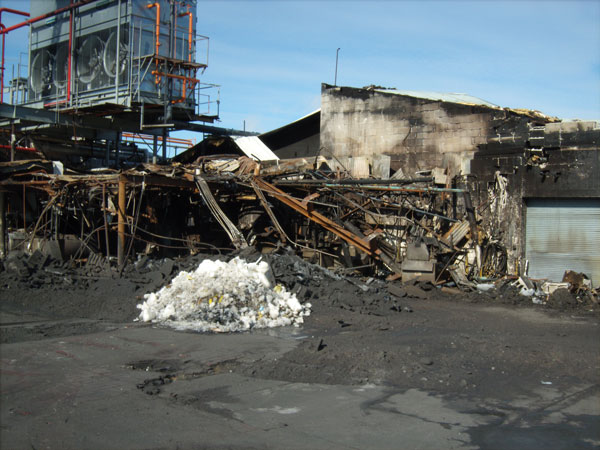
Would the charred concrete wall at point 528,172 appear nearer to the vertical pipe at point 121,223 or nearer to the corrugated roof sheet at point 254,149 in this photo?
the corrugated roof sheet at point 254,149

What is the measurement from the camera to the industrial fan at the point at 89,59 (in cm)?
2070

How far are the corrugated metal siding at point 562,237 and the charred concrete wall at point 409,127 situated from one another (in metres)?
2.17

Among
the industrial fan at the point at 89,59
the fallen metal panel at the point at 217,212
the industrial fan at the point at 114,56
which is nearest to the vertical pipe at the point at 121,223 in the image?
the fallen metal panel at the point at 217,212

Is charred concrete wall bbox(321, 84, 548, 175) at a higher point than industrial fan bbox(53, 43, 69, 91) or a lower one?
lower

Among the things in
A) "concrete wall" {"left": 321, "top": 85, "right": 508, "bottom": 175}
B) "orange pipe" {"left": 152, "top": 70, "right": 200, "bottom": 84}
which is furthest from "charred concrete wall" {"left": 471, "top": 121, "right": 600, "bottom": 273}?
"orange pipe" {"left": 152, "top": 70, "right": 200, "bottom": 84}

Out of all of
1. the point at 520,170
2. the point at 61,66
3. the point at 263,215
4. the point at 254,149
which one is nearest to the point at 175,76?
the point at 254,149

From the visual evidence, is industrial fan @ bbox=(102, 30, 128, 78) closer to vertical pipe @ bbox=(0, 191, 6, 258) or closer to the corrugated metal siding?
vertical pipe @ bbox=(0, 191, 6, 258)

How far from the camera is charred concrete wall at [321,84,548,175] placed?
15750 mm

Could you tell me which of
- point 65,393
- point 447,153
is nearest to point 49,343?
point 65,393

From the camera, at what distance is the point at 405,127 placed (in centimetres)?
1758

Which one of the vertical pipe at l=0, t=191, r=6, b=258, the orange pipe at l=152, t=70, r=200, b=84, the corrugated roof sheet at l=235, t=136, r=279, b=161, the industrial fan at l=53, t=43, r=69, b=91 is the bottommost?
the vertical pipe at l=0, t=191, r=6, b=258

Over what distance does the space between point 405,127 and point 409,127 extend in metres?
0.14

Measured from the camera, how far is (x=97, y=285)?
1240 centimetres

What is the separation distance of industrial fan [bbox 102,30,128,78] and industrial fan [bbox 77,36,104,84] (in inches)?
12.8
